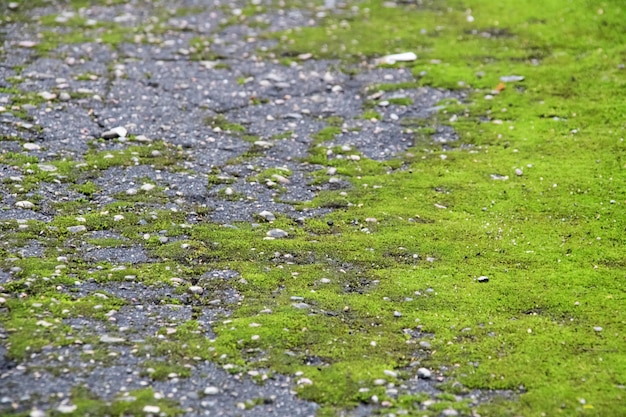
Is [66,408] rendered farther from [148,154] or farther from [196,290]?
[148,154]

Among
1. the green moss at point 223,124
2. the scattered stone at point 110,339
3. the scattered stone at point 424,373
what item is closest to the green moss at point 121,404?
the scattered stone at point 110,339

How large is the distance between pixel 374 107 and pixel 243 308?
7.25 m

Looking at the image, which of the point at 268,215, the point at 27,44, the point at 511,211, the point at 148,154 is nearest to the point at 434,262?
the point at 511,211

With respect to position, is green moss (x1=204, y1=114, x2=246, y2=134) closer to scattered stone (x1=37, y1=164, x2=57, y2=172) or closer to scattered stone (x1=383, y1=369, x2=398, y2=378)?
scattered stone (x1=37, y1=164, x2=57, y2=172)

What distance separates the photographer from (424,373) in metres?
7.75

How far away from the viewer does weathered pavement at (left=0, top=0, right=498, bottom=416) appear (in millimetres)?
7438

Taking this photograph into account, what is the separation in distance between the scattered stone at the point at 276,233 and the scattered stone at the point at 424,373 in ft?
10.8

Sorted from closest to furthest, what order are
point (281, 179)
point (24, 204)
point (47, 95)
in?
point (24, 204), point (281, 179), point (47, 95)

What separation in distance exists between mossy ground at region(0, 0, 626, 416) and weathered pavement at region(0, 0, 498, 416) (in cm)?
11

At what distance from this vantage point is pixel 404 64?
659 inches

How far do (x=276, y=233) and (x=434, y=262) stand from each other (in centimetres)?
213

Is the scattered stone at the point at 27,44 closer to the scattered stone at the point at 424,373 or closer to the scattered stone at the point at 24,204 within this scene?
the scattered stone at the point at 24,204

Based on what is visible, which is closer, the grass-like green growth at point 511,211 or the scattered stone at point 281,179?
the grass-like green growth at point 511,211

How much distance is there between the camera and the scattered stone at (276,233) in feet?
34.2
